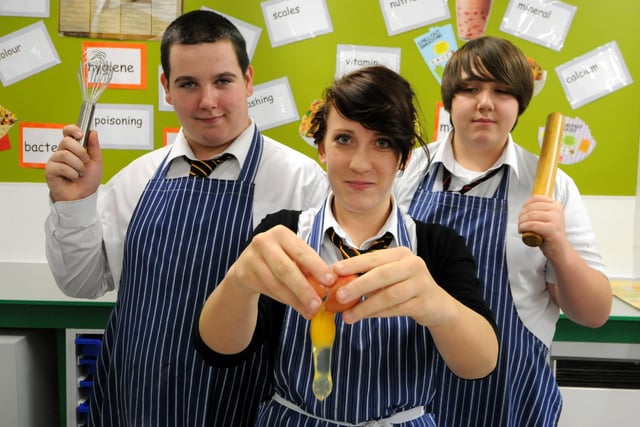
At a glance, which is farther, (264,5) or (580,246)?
(264,5)

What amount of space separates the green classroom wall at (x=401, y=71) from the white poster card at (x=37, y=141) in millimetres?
27

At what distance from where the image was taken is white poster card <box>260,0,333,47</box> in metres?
2.24

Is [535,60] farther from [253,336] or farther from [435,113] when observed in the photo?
[253,336]

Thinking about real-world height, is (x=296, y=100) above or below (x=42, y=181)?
above

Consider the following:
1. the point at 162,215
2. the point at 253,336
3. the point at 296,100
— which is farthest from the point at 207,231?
the point at 296,100

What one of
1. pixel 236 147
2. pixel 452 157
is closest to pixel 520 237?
pixel 452 157

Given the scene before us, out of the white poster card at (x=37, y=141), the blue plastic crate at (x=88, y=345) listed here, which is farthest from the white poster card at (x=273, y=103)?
the blue plastic crate at (x=88, y=345)

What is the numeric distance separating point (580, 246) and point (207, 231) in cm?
71

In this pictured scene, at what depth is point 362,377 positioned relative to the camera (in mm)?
879

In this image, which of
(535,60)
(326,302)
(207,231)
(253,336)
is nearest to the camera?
(326,302)

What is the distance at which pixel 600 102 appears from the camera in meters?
2.23

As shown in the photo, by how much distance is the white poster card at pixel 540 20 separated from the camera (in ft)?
7.25

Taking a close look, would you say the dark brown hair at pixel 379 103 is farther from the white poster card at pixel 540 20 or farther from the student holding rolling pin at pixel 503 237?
the white poster card at pixel 540 20

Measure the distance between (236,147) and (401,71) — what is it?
46.9 inches
